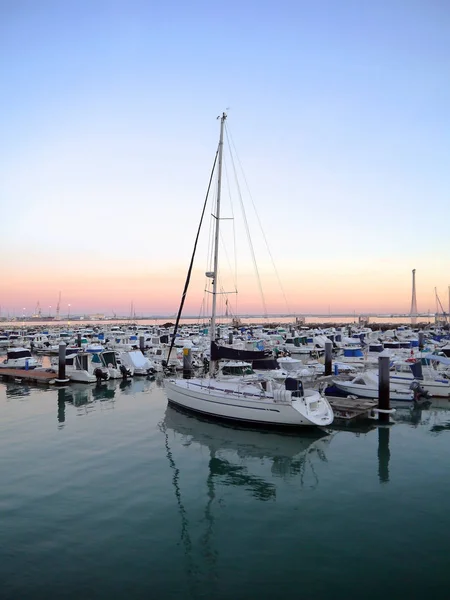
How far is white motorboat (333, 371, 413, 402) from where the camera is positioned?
27844 millimetres

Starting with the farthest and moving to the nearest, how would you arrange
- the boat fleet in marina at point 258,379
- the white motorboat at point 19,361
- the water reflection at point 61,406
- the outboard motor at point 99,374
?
the white motorboat at point 19,361
the outboard motor at point 99,374
the water reflection at point 61,406
the boat fleet in marina at point 258,379

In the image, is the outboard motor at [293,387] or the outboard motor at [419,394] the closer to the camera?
the outboard motor at [293,387]

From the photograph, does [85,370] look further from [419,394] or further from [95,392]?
[419,394]

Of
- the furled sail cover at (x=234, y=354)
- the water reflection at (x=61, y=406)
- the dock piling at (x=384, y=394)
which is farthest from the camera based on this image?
the furled sail cover at (x=234, y=354)

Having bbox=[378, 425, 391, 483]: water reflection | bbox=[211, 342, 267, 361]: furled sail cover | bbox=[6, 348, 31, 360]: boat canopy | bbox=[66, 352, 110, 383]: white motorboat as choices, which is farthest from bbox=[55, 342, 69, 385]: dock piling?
bbox=[378, 425, 391, 483]: water reflection

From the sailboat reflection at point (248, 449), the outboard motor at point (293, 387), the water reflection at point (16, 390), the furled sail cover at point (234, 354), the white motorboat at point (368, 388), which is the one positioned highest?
the furled sail cover at point (234, 354)

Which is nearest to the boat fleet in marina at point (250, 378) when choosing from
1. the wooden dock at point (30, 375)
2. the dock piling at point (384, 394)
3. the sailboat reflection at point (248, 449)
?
the sailboat reflection at point (248, 449)

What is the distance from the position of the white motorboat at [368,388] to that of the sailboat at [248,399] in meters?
7.02

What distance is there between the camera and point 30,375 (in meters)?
35.8

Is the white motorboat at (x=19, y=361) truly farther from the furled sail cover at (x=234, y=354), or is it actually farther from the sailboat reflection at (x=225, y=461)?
the furled sail cover at (x=234, y=354)

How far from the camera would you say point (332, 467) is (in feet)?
53.0

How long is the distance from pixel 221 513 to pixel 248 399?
949 cm

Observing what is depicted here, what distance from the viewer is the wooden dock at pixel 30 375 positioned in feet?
115

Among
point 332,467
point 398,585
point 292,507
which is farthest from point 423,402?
point 398,585
